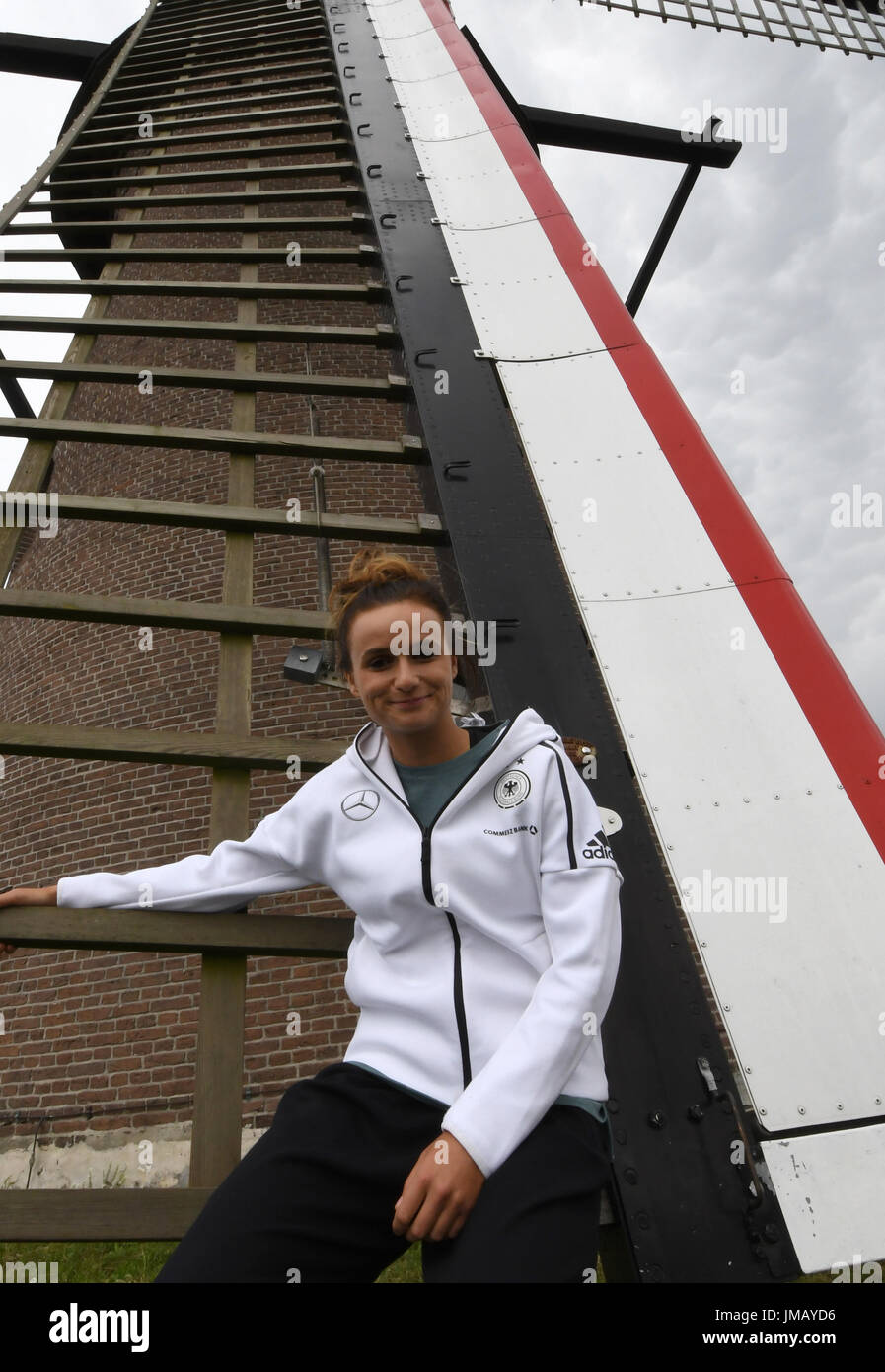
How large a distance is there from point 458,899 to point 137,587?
5.08 metres

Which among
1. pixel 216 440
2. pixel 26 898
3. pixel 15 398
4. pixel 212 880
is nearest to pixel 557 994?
pixel 212 880

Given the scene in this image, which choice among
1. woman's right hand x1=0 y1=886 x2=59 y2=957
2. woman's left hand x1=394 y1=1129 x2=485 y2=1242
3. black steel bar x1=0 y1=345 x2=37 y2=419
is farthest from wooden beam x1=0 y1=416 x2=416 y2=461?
black steel bar x1=0 y1=345 x2=37 y2=419

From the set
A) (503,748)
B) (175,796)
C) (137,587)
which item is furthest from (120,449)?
(503,748)

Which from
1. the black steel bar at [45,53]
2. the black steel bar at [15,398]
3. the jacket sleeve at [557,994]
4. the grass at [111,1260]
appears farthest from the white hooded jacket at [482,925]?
the black steel bar at [45,53]

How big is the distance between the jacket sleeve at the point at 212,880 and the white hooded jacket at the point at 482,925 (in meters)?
0.08

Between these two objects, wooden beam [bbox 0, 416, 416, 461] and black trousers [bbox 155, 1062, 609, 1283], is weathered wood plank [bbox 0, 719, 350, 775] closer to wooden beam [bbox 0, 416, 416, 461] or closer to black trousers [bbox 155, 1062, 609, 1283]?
black trousers [bbox 155, 1062, 609, 1283]

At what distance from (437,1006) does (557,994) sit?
21 centimetres

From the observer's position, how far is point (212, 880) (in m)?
1.65

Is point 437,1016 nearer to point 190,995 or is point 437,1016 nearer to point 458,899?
point 458,899

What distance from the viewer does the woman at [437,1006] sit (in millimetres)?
1095

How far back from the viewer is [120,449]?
6.75 m

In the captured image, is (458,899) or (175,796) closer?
(458,899)

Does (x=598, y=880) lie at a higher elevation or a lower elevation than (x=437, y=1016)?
higher

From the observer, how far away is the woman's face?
55.7 inches
